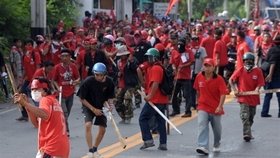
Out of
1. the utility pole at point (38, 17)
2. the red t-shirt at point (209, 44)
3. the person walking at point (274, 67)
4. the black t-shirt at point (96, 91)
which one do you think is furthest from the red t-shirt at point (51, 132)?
the utility pole at point (38, 17)

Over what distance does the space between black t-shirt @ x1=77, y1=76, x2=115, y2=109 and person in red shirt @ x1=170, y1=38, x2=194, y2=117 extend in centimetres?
578

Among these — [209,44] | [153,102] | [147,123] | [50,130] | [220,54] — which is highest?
[209,44]

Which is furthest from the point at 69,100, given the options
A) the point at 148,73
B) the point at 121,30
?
the point at 121,30

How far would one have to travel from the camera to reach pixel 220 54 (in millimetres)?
23125

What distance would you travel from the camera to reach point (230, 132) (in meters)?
17.8

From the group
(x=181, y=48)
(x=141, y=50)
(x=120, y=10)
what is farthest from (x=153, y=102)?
(x=120, y=10)

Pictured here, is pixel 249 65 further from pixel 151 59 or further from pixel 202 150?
pixel 202 150

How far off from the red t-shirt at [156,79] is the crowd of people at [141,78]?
0.02 metres

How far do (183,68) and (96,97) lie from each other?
19.6ft

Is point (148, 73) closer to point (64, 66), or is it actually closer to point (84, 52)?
point (64, 66)

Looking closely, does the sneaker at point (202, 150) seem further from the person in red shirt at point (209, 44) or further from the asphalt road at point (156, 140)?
the person in red shirt at point (209, 44)

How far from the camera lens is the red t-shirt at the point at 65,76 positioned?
16.8 meters

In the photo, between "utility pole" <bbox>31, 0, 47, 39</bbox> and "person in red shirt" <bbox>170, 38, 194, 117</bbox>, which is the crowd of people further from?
"utility pole" <bbox>31, 0, 47, 39</bbox>

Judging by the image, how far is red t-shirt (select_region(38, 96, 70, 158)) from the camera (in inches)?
419
